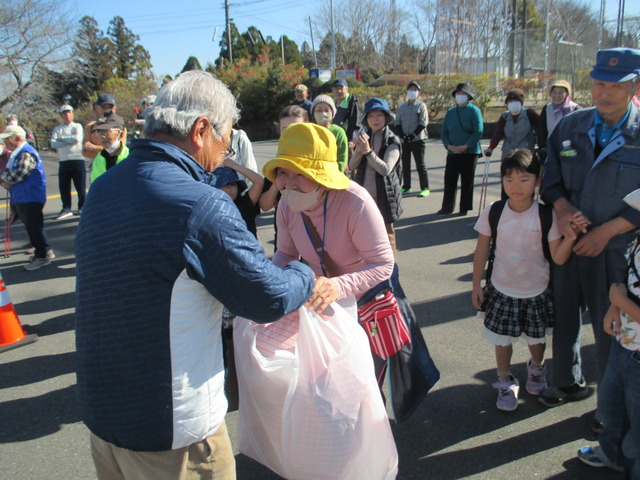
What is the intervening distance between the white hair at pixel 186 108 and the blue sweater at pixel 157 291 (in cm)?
7

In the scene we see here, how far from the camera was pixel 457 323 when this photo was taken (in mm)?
4234

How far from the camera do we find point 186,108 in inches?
60.9

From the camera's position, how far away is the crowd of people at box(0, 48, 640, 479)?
1.41 meters

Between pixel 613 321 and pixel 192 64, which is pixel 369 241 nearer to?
pixel 613 321

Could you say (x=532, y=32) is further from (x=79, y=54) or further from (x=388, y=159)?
(x=79, y=54)

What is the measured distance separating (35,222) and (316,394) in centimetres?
547

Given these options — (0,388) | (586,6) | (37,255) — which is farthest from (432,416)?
(586,6)

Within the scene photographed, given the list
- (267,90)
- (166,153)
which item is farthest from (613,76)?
(267,90)

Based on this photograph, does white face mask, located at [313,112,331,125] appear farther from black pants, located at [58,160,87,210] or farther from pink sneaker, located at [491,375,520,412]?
black pants, located at [58,160,87,210]

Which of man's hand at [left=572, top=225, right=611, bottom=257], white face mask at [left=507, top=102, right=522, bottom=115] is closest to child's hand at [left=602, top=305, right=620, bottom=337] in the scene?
man's hand at [left=572, top=225, right=611, bottom=257]

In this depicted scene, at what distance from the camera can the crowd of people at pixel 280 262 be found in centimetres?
141

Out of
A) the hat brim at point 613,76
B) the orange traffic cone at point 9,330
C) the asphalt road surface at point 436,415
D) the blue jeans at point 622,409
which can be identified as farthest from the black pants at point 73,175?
the blue jeans at point 622,409

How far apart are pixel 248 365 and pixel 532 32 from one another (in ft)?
78.2

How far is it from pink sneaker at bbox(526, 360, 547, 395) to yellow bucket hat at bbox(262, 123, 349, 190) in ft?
5.86
